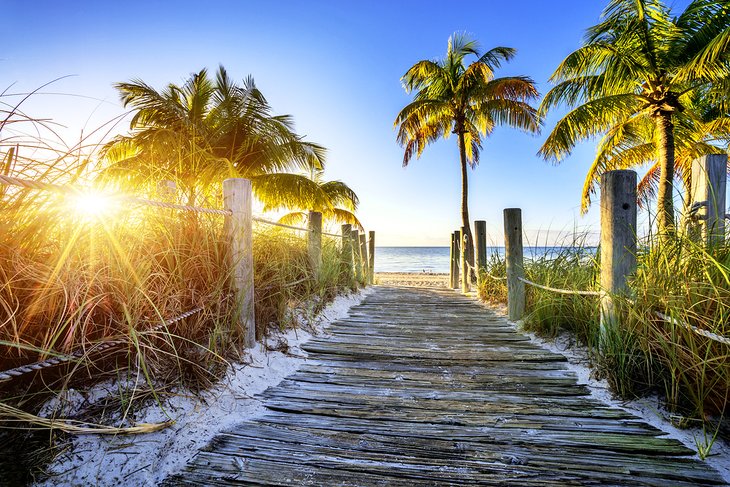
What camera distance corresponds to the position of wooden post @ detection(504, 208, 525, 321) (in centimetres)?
403

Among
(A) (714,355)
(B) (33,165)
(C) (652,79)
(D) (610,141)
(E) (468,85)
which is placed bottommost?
(A) (714,355)

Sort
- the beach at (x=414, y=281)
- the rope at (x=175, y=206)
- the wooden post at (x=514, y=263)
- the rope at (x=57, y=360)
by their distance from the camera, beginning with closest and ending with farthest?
1. the rope at (x=57, y=360)
2. the rope at (x=175, y=206)
3. the wooden post at (x=514, y=263)
4. the beach at (x=414, y=281)

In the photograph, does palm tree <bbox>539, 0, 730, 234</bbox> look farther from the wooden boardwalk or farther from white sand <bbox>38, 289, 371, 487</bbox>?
white sand <bbox>38, 289, 371, 487</bbox>

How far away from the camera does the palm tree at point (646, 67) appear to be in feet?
25.3

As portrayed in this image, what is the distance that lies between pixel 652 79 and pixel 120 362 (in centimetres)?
1168

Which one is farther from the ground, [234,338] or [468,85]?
[468,85]

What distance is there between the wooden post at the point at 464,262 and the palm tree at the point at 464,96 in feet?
1.97

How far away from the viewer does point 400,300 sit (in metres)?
5.81

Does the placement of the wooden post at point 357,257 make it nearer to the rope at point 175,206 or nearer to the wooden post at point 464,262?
the wooden post at point 464,262

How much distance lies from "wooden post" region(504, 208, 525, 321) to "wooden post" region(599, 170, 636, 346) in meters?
1.69

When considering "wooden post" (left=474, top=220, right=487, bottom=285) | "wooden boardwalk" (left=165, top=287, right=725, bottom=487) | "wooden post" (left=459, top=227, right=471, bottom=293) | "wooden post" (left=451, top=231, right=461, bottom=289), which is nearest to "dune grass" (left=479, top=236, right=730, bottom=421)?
"wooden boardwalk" (left=165, top=287, right=725, bottom=487)

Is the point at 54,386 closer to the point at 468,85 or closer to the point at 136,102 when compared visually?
the point at 136,102

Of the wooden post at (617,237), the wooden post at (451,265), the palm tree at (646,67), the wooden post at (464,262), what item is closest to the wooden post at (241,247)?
the wooden post at (617,237)

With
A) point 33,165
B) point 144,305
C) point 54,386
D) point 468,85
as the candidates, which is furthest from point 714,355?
point 468,85
